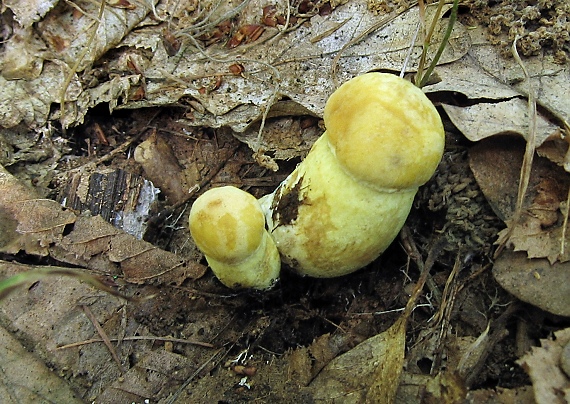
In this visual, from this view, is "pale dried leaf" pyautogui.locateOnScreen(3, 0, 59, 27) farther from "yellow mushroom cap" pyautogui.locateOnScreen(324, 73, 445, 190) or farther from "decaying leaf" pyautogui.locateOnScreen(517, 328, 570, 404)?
"decaying leaf" pyautogui.locateOnScreen(517, 328, 570, 404)

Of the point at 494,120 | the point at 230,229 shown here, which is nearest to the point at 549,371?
the point at 494,120

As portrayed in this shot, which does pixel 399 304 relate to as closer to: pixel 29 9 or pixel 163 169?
pixel 163 169

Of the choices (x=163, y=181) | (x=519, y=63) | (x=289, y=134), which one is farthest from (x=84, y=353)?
(x=519, y=63)

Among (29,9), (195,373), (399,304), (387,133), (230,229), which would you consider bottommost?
(399,304)

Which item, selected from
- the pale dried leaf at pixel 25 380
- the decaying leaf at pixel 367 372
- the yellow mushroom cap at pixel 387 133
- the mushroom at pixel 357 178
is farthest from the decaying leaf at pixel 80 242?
the yellow mushroom cap at pixel 387 133

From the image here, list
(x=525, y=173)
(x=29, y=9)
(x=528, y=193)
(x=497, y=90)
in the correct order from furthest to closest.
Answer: (x=29, y=9)
(x=497, y=90)
(x=528, y=193)
(x=525, y=173)

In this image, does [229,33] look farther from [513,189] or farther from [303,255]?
[513,189]
